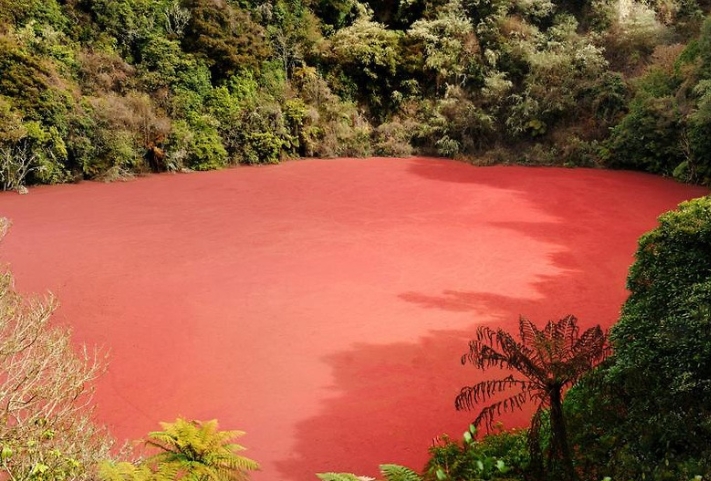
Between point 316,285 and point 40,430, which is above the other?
point 40,430

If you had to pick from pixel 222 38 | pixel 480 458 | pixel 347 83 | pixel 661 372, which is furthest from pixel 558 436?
pixel 347 83

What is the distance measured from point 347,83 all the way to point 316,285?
1512cm

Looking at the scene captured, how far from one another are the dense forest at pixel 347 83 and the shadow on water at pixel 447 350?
15.7ft

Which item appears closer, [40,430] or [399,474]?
[40,430]

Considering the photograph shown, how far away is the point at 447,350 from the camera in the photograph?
7172 mm

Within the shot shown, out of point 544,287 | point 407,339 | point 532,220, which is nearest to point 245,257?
point 407,339

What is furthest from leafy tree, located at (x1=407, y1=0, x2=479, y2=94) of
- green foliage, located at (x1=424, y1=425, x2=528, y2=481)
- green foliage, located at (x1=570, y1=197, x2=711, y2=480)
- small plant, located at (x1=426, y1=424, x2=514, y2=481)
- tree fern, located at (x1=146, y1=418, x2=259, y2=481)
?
tree fern, located at (x1=146, y1=418, x2=259, y2=481)

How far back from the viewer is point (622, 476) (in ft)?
13.6

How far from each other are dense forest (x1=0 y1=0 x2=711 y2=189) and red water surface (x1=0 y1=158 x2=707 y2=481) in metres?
1.79

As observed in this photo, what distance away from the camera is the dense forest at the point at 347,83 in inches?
650

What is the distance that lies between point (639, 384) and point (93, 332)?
6.63 meters

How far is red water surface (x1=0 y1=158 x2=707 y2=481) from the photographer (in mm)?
6000

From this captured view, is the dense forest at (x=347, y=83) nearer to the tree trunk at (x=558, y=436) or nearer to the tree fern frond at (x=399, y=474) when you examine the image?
the tree trunk at (x=558, y=436)

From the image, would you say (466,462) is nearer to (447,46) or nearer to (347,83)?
(347,83)
